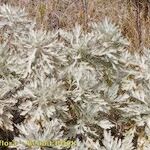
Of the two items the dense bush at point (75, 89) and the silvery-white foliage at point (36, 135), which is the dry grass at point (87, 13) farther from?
the silvery-white foliage at point (36, 135)

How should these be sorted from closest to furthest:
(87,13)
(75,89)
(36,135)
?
1. (36,135)
2. (75,89)
3. (87,13)

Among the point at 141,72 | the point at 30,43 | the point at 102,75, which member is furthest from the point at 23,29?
the point at 141,72

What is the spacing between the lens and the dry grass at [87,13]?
13.9ft

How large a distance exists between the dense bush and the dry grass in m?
1.49

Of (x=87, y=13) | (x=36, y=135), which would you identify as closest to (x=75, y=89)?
(x=36, y=135)

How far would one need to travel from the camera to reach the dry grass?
4234 millimetres

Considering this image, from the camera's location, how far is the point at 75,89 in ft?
7.88

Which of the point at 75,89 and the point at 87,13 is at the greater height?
the point at 87,13

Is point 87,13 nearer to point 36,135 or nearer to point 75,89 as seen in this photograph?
point 75,89

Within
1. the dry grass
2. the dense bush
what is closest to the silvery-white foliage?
the dense bush

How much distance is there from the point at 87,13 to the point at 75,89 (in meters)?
2.09

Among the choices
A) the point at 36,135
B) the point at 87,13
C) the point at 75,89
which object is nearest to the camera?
the point at 36,135

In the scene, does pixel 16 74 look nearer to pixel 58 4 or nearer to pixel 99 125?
pixel 99 125

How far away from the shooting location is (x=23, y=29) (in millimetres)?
2760
